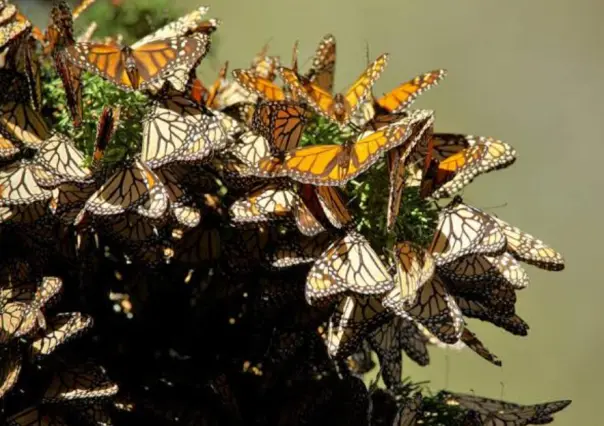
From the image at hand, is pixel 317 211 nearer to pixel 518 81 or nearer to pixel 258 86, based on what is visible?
pixel 258 86

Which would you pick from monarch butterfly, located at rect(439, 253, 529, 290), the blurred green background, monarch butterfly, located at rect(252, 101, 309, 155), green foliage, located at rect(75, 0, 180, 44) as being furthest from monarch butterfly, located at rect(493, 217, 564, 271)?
the blurred green background

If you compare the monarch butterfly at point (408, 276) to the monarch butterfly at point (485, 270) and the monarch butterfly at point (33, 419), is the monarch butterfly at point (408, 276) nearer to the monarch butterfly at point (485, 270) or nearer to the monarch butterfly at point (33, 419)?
the monarch butterfly at point (485, 270)

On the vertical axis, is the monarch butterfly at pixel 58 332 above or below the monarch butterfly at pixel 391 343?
below

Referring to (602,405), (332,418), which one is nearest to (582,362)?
(602,405)

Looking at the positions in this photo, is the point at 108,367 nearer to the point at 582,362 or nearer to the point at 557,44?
the point at 582,362

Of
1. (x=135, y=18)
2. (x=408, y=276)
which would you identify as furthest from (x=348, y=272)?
(x=135, y=18)

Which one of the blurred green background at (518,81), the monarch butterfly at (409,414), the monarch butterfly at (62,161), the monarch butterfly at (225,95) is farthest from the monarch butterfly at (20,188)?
the blurred green background at (518,81)

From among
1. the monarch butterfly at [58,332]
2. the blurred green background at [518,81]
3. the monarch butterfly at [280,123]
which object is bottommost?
the monarch butterfly at [58,332]
